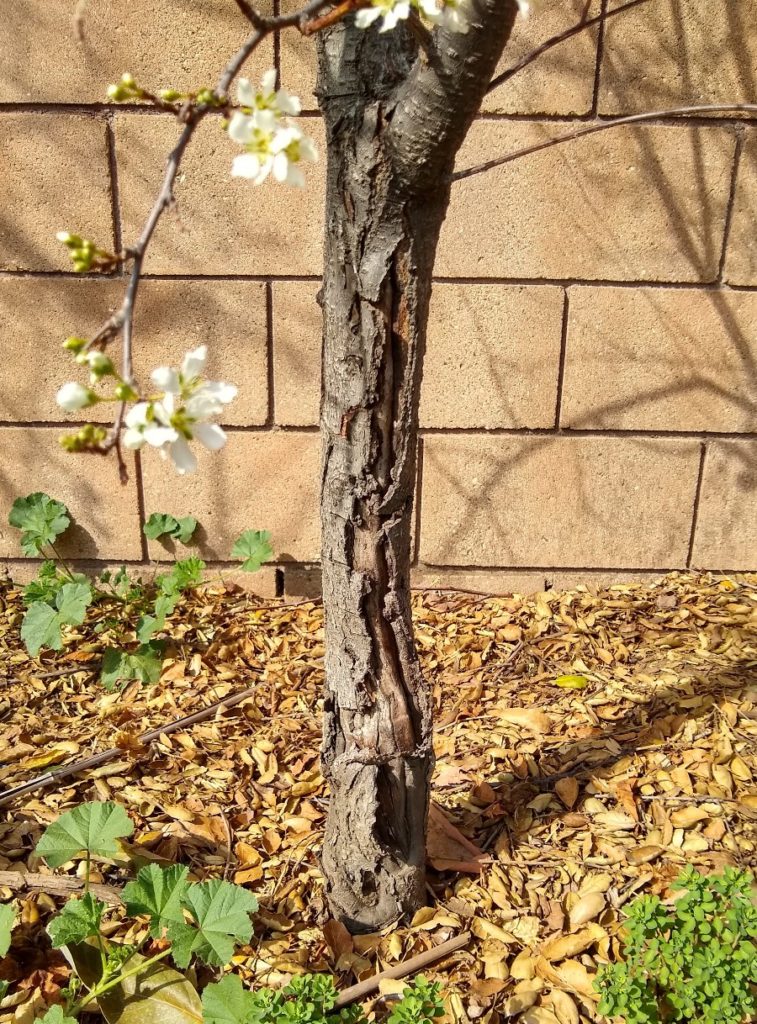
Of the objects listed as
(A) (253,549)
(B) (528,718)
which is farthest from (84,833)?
(A) (253,549)

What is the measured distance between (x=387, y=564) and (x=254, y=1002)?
75cm

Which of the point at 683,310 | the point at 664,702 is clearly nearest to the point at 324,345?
the point at 664,702

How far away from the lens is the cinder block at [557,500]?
2.75m

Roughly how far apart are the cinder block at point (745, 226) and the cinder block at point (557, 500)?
53cm

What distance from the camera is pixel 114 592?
2754mm

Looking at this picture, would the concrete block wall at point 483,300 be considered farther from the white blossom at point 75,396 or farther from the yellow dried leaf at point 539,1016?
the white blossom at point 75,396

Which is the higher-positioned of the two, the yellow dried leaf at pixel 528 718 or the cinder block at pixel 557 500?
the cinder block at pixel 557 500

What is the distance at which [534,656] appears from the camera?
2551mm

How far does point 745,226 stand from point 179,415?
2278mm

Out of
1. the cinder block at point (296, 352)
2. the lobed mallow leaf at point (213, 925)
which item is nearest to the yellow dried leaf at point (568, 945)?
the lobed mallow leaf at point (213, 925)

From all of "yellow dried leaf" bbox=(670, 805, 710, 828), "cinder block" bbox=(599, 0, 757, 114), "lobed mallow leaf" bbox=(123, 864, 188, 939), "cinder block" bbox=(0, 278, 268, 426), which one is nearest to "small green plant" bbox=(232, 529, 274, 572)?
"cinder block" bbox=(0, 278, 268, 426)

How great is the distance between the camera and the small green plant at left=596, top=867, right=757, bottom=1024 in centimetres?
131

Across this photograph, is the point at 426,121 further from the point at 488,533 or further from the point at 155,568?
the point at 155,568

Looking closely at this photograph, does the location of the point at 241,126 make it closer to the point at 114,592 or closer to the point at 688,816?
the point at 688,816
